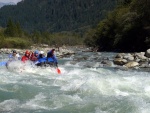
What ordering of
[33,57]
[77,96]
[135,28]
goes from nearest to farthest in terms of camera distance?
[77,96] < [33,57] < [135,28]

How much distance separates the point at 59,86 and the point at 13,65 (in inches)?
328

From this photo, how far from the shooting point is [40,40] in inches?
5896

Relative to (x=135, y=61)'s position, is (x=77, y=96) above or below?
above

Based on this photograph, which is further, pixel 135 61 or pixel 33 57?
pixel 135 61

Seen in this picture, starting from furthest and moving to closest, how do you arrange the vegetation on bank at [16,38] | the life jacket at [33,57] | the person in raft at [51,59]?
the vegetation on bank at [16,38] → the life jacket at [33,57] → the person in raft at [51,59]

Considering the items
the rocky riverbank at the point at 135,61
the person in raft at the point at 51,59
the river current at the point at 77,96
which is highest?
the person in raft at the point at 51,59

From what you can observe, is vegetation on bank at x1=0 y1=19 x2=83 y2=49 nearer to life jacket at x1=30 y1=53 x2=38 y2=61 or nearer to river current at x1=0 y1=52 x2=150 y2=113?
life jacket at x1=30 y1=53 x2=38 y2=61

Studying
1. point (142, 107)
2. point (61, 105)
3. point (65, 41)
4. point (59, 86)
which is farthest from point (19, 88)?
point (65, 41)

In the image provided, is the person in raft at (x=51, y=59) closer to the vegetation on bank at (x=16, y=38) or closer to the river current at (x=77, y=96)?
the river current at (x=77, y=96)

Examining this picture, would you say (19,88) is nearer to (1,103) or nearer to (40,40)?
(1,103)

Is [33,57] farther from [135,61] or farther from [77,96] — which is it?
[77,96]

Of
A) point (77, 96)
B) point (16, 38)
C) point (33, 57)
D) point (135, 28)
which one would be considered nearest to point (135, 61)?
point (33, 57)

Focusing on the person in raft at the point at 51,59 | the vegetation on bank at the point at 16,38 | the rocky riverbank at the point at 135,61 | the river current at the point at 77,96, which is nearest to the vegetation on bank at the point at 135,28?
the rocky riverbank at the point at 135,61

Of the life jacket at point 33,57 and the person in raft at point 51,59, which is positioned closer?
the person in raft at point 51,59
